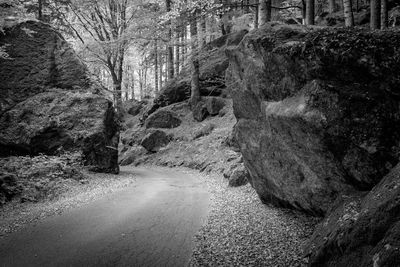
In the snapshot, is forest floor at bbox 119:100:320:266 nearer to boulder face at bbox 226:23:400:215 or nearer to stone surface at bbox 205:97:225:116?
boulder face at bbox 226:23:400:215

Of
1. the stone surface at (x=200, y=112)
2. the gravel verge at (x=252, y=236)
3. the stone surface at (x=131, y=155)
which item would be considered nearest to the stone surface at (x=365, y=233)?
the gravel verge at (x=252, y=236)

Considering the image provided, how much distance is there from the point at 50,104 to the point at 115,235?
1208 centimetres

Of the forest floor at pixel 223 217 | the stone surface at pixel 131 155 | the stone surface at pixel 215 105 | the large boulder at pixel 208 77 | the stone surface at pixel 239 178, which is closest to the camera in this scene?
the forest floor at pixel 223 217

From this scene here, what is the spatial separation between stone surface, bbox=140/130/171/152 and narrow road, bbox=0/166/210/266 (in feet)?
45.1

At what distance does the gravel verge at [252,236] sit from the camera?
5.72 metres

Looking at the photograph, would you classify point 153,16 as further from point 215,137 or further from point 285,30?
point 285,30

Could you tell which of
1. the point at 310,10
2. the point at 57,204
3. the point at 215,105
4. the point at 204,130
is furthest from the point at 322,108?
the point at 215,105

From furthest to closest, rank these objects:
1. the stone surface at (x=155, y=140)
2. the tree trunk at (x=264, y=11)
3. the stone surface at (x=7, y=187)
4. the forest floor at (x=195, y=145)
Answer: the stone surface at (x=155, y=140) < the forest floor at (x=195, y=145) < the tree trunk at (x=264, y=11) < the stone surface at (x=7, y=187)

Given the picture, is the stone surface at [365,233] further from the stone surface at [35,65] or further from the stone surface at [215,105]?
the stone surface at [215,105]

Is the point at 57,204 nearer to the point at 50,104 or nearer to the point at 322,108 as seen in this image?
the point at 50,104

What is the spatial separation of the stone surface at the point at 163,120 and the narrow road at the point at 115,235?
50.0 feet

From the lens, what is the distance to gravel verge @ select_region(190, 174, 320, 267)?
5723 millimetres

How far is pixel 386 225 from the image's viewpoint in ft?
11.6

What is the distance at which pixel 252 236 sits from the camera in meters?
6.76
